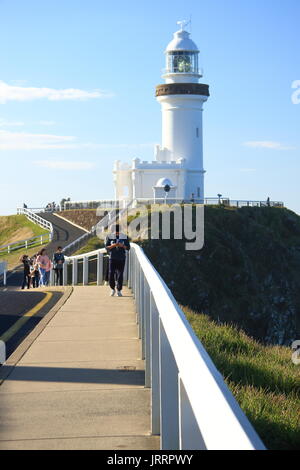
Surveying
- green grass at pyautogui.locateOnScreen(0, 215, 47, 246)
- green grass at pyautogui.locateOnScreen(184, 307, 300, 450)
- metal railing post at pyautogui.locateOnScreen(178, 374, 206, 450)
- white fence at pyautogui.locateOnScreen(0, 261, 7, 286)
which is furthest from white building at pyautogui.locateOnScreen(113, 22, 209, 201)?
metal railing post at pyautogui.locateOnScreen(178, 374, 206, 450)

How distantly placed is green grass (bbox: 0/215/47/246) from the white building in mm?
9266

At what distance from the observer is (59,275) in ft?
94.4

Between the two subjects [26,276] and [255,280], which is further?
[255,280]

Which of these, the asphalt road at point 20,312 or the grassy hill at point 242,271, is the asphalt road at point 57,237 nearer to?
the grassy hill at point 242,271

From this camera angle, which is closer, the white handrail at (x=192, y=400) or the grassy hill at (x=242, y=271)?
the white handrail at (x=192, y=400)

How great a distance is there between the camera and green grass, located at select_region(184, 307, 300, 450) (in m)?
6.40

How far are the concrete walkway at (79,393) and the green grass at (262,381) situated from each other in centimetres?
84

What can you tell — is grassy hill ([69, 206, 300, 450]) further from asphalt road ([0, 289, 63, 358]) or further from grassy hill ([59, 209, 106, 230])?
asphalt road ([0, 289, 63, 358])

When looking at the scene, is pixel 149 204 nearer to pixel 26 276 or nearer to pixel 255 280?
pixel 255 280

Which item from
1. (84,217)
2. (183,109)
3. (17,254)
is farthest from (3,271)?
(183,109)

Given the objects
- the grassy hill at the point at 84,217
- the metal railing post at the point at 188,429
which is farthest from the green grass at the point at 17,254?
the metal railing post at the point at 188,429

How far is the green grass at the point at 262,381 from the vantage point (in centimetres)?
640
